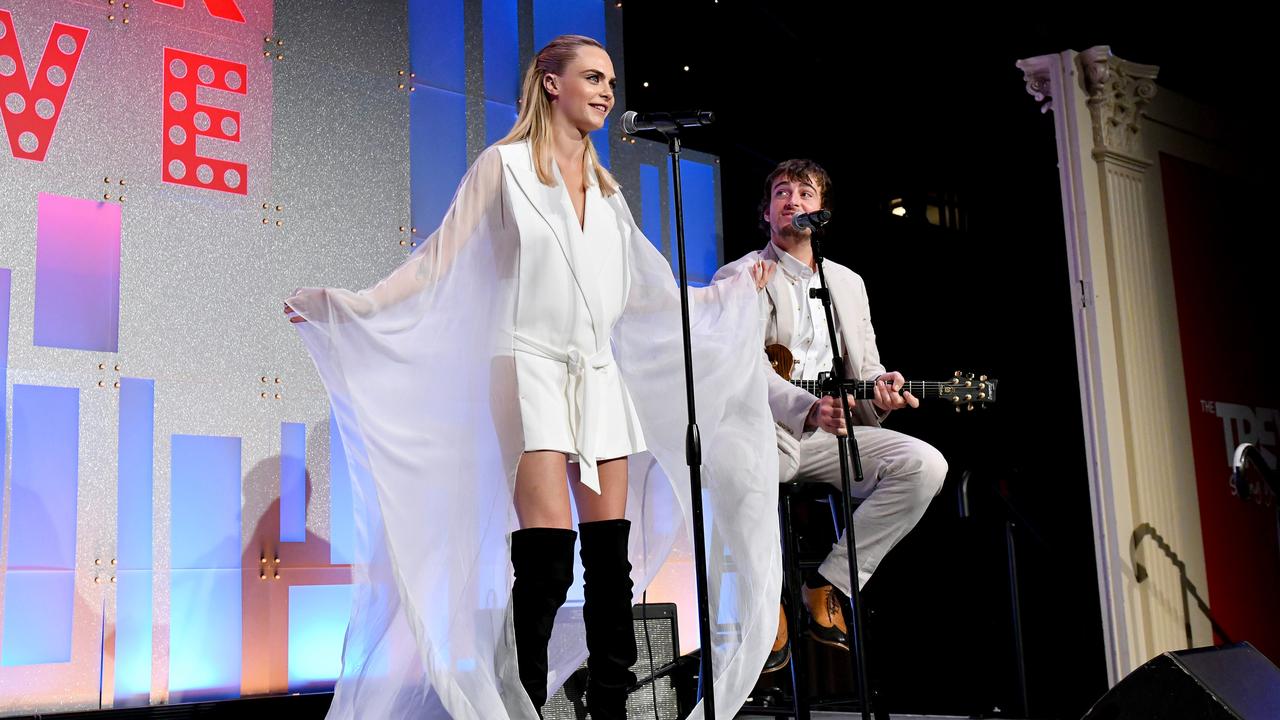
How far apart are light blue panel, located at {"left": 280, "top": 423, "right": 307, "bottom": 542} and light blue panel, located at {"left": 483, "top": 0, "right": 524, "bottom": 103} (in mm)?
1584

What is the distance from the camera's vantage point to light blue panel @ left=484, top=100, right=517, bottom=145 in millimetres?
4758

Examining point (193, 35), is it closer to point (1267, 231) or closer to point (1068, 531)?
point (1068, 531)

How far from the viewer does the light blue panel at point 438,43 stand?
15.1 feet

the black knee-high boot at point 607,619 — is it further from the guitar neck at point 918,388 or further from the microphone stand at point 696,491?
the guitar neck at point 918,388

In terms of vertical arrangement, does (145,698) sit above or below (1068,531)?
below

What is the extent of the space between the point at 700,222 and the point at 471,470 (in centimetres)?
260

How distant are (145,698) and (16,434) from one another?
0.87 m

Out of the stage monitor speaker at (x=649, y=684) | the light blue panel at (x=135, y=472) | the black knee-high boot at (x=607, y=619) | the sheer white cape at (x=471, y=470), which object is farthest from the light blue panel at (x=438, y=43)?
the black knee-high boot at (x=607, y=619)

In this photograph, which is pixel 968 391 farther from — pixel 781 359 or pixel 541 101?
pixel 541 101

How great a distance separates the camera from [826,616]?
4.02 m

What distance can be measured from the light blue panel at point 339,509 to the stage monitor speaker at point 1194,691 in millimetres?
2547

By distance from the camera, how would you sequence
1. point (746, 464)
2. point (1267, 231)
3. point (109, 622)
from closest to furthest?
point (746, 464)
point (109, 622)
point (1267, 231)

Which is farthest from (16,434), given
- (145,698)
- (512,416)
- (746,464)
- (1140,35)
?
(1140,35)

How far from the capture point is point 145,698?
142 inches
